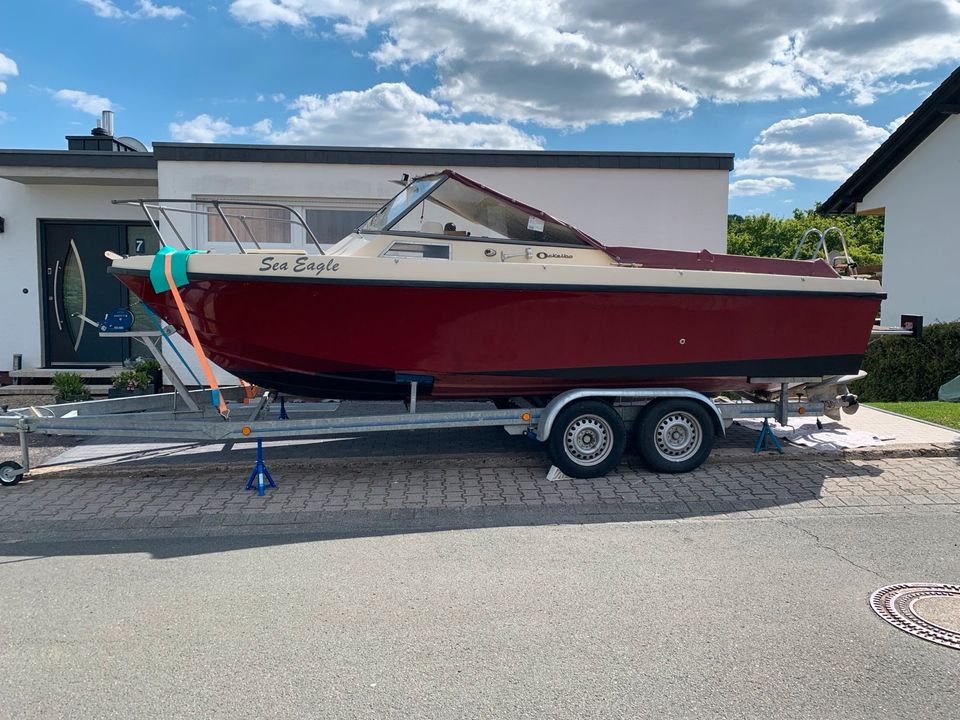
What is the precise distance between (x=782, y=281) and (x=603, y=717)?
460cm

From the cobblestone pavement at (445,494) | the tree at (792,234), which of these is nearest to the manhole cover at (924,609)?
the cobblestone pavement at (445,494)

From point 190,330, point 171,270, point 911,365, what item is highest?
point 171,270

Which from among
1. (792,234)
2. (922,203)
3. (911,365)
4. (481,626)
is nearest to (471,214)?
(481,626)

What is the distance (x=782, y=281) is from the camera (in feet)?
21.0

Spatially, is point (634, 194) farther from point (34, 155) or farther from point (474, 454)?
point (34, 155)

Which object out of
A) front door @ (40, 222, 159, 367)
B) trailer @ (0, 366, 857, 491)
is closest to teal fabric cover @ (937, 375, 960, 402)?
trailer @ (0, 366, 857, 491)

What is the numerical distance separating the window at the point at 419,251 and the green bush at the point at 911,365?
28.0 ft

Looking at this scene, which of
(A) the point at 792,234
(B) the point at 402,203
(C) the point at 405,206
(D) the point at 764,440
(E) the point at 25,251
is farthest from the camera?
(A) the point at 792,234

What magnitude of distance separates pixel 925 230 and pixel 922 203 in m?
0.50

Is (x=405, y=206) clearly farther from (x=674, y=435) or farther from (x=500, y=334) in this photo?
(x=674, y=435)

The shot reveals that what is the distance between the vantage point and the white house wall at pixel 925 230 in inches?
490

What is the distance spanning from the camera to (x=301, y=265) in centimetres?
568

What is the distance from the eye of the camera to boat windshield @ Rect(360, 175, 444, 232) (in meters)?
6.25

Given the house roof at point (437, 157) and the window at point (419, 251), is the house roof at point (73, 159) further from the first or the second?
the window at point (419, 251)
